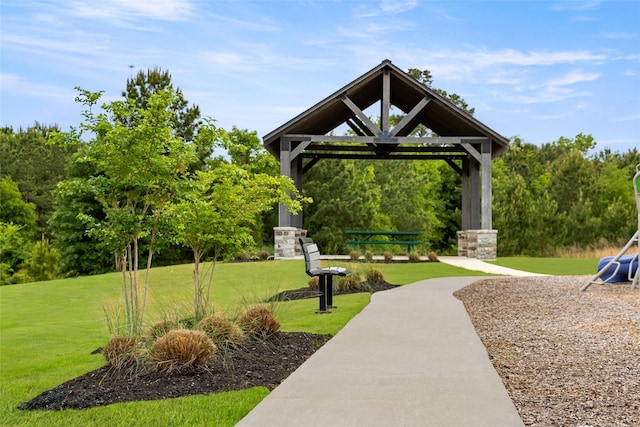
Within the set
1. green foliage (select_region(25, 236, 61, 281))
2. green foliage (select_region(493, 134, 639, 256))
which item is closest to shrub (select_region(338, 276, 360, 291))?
green foliage (select_region(493, 134, 639, 256))

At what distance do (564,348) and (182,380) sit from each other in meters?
3.63

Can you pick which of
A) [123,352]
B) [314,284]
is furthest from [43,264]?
[123,352]

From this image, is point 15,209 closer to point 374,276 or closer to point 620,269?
point 374,276

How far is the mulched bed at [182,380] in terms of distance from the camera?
4695 mm

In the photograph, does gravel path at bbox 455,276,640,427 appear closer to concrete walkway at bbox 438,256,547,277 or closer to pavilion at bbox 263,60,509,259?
concrete walkway at bbox 438,256,547,277

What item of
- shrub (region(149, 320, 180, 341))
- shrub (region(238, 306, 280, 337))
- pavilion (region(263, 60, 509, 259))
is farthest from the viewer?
pavilion (region(263, 60, 509, 259))

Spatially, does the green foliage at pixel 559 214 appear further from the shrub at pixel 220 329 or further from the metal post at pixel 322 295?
the shrub at pixel 220 329

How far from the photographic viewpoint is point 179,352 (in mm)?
5203

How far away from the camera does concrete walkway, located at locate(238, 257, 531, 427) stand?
3.89 m

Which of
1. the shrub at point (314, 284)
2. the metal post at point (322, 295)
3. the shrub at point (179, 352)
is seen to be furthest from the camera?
the shrub at point (314, 284)

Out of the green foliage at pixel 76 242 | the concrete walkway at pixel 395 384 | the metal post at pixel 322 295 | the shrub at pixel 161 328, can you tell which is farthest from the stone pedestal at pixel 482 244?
the shrub at pixel 161 328

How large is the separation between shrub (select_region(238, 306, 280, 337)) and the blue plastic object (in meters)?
7.81

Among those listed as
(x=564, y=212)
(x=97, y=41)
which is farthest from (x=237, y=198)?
(x=564, y=212)

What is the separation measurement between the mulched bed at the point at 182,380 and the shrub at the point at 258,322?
405mm
